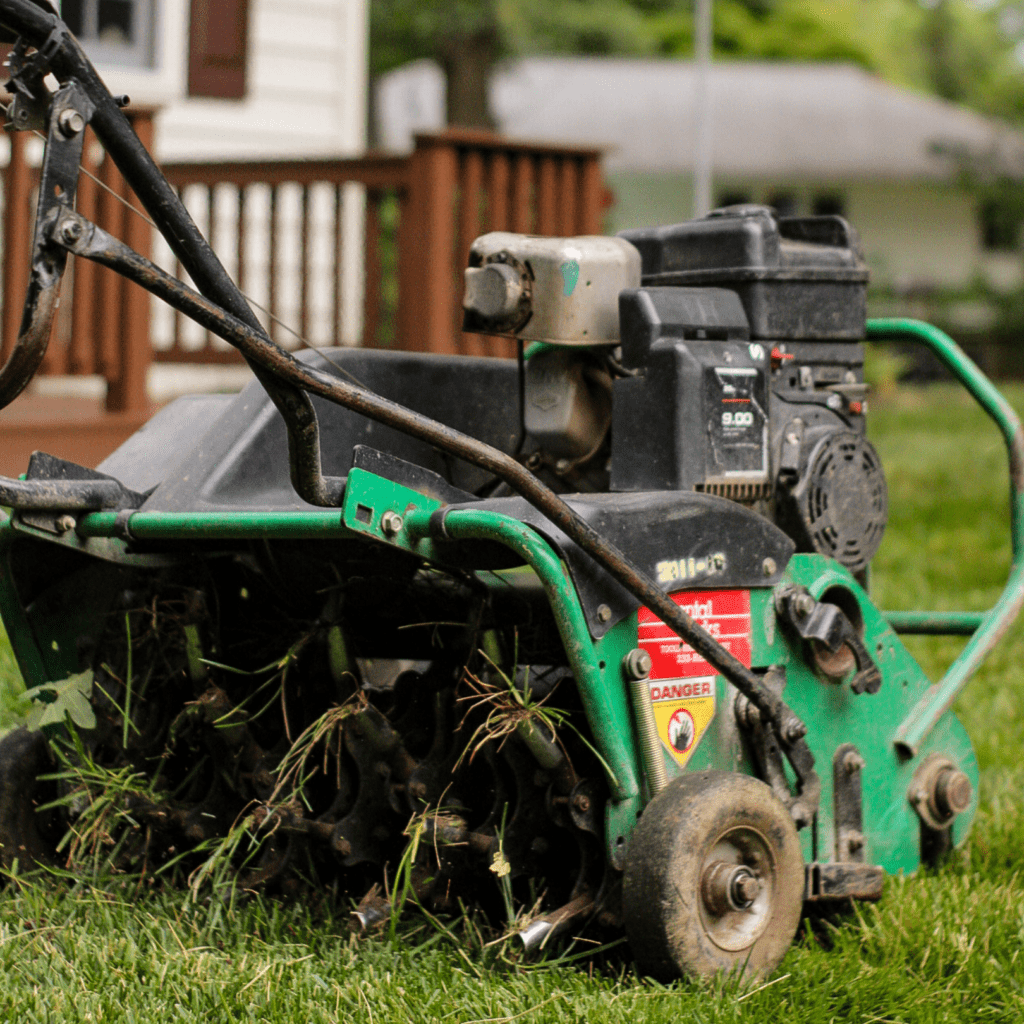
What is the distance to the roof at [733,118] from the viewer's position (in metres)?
31.3

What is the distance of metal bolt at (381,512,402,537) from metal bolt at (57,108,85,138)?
0.69 m

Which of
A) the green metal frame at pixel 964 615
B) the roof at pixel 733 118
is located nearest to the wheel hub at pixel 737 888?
the green metal frame at pixel 964 615

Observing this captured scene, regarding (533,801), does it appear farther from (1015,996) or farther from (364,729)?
(1015,996)

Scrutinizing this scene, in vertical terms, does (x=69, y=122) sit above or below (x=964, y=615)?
above

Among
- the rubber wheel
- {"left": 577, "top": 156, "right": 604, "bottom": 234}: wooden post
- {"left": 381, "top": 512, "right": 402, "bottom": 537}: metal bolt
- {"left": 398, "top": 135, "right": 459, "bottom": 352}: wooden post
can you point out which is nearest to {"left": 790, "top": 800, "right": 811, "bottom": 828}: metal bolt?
the rubber wheel

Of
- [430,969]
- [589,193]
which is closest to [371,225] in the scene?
[589,193]

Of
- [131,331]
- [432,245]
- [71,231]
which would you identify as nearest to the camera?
[71,231]

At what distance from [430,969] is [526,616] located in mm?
614

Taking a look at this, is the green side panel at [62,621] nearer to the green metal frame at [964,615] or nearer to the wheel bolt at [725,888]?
the wheel bolt at [725,888]

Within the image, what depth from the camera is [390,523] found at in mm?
2475

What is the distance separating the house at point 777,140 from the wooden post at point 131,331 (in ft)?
80.8

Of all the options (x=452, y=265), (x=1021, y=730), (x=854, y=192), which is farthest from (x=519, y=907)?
(x=854, y=192)

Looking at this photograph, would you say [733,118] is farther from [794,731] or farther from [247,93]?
[794,731]

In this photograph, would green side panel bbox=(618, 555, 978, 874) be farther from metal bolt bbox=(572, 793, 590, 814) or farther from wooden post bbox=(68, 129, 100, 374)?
wooden post bbox=(68, 129, 100, 374)
